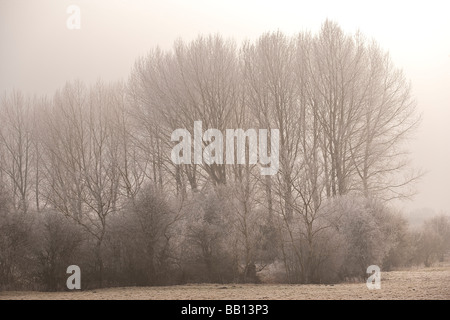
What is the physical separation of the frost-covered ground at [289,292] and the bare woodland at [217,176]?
6.98ft

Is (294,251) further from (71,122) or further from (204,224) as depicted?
(71,122)

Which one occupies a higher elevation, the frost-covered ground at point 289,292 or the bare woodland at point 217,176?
the bare woodland at point 217,176

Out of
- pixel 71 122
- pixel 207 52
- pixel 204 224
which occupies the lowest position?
pixel 204 224

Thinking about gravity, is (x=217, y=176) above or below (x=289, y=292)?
above

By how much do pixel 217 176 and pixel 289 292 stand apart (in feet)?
33.6

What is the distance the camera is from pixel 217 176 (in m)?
26.6

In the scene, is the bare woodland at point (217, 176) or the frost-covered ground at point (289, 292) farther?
the bare woodland at point (217, 176)

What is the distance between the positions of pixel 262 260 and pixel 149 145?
33.6ft

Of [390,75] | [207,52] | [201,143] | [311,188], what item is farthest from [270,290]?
[390,75]

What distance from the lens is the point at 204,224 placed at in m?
22.5

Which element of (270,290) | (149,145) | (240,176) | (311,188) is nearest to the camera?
(270,290)

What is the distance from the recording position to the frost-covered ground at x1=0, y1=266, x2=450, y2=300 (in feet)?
52.0

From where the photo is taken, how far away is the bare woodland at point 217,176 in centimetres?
2181

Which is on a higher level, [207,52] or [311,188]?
[207,52]
